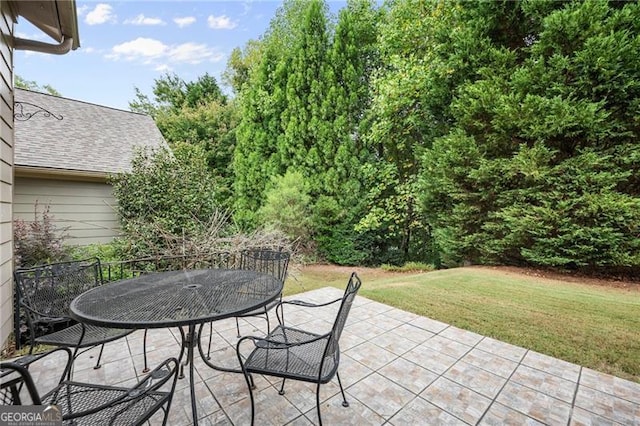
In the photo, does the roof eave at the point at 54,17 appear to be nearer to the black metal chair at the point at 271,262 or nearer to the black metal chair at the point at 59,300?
the black metal chair at the point at 59,300

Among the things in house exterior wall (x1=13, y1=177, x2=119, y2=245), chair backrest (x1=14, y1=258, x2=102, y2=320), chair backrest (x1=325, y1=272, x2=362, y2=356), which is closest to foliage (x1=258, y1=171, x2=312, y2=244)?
house exterior wall (x1=13, y1=177, x2=119, y2=245)

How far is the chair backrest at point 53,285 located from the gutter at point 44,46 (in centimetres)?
288

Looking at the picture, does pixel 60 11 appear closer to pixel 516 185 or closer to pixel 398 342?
pixel 398 342

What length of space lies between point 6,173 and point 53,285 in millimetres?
1522

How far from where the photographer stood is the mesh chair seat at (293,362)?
168 cm

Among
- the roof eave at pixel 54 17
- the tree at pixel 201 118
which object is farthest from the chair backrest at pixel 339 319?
the tree at pixel 201 118

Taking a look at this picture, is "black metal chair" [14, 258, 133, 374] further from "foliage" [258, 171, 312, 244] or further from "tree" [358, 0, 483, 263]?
"tree" [358, 0, 483, 263]

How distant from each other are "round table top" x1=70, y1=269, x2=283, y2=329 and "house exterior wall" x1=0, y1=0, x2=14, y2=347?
5.30ft

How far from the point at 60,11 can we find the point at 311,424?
478 centimetres

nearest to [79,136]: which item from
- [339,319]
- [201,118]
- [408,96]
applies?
[201,118]

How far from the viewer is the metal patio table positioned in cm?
160

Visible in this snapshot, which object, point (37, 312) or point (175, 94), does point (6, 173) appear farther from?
point (175, 94)

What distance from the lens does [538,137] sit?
19.0 feet

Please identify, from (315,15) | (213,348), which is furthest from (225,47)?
(213,348)
